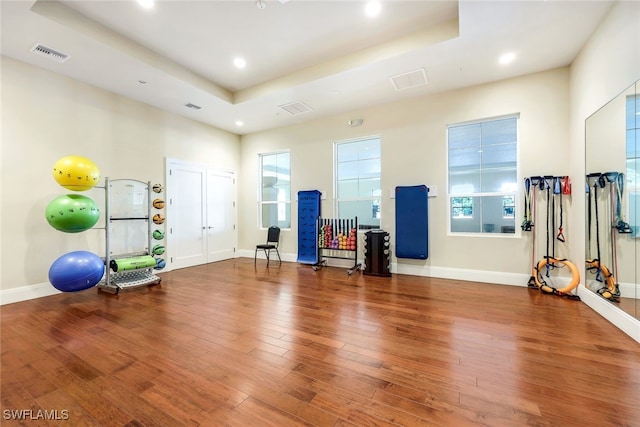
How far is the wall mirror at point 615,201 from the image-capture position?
2605mm

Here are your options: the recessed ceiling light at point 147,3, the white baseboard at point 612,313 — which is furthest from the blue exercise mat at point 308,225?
the white baseboard at point 612,313

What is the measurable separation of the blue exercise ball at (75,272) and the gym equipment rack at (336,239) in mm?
3562

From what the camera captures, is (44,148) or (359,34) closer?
(359,34)

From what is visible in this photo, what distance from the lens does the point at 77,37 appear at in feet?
10.5

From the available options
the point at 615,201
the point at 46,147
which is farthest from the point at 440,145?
the point at 46,147

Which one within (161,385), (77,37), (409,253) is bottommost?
(161,385)

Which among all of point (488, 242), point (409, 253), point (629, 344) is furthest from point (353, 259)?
point (629, 344)

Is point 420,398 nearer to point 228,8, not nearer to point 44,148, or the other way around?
point 228,8

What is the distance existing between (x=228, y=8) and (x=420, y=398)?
4246 mm

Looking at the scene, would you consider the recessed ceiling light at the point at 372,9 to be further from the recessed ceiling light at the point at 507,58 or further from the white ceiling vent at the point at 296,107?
the white ceiling vent at the point at 296,107

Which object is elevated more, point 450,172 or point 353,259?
point 450,172

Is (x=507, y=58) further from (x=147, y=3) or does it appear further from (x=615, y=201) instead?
(x=147, y=3)

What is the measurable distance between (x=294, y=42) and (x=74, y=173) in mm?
3526

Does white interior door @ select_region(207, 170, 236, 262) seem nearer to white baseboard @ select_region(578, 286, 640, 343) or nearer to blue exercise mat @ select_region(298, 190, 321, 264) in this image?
blue exercise mat @ select_region(298, 190, 321, 264)
